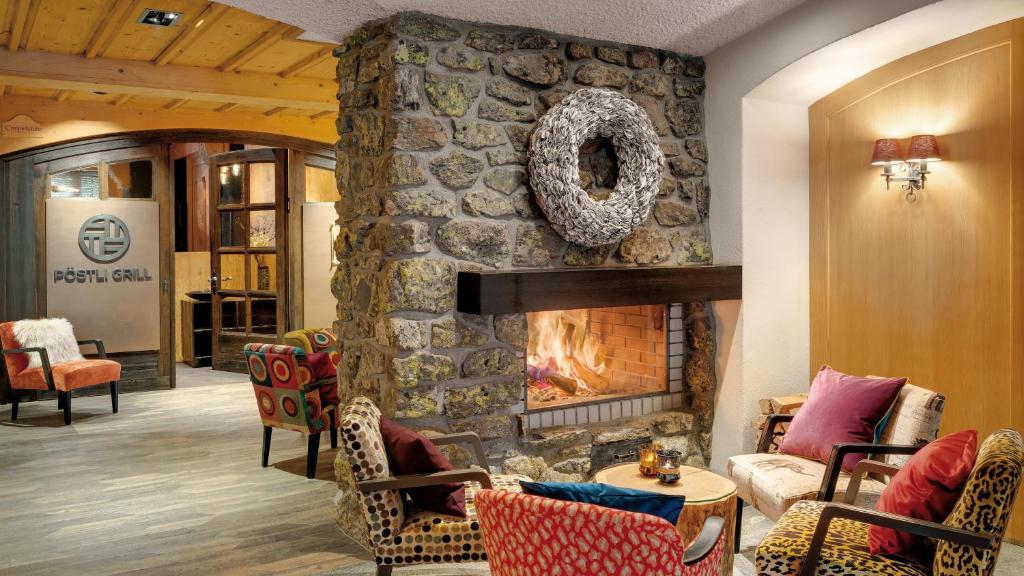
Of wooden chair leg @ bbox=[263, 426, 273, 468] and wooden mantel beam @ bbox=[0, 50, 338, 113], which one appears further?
wooden mantel beam @ bbox=[0, 50, 338, 113]

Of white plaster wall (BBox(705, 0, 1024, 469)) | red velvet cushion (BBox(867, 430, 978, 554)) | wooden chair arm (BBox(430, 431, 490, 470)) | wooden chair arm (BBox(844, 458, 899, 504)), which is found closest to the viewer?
red velvet cushion (BBox(867, 430, 978, 554))

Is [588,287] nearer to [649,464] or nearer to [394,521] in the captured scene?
[649,464]

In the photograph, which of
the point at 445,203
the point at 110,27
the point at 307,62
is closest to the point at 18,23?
the point at 110,27

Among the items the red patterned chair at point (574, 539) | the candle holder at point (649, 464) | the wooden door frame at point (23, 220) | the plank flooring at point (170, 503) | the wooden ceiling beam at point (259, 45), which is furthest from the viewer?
the wooden door frame at point (23, 220)

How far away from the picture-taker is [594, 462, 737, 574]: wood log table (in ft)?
9.86

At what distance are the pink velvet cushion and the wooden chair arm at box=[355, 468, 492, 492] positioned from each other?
5.17 feet

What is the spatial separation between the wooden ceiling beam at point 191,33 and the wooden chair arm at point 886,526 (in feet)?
13.5

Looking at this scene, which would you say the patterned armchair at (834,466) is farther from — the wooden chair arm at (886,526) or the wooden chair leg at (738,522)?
the wooden chair arm at (886,526)

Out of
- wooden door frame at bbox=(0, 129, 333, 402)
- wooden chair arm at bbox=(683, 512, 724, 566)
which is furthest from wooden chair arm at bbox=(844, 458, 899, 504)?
wooden door frame at bbox=(0, 129, 333, 402)

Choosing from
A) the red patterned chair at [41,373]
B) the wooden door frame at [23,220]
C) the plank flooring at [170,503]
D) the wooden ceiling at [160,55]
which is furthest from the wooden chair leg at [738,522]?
the wooden door frame at [23,220]

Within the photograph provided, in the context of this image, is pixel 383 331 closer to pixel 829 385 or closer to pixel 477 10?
pixel 477 10

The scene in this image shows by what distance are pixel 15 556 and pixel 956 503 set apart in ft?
12.5

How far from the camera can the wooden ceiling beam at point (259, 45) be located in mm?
5043

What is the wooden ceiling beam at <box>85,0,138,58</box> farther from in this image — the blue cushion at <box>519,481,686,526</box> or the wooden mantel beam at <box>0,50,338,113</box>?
the blue cushion at <box>519,481,686,526</box>
